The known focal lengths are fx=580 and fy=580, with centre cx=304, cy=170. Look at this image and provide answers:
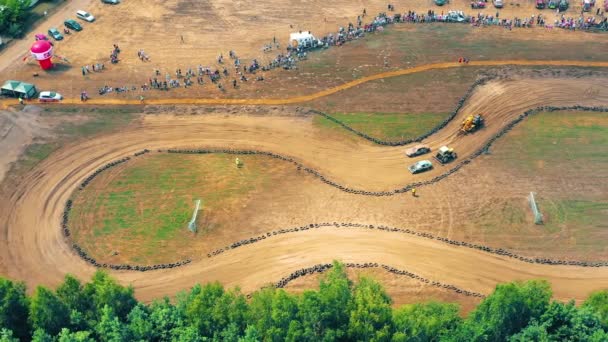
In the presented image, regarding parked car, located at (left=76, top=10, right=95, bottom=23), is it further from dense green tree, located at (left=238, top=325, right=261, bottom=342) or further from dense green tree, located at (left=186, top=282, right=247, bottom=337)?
dense green tree, located at (left=238, top=325, right=261, bottom=342)

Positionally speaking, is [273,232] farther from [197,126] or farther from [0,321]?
[0,321]

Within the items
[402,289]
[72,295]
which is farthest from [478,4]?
[72,295]

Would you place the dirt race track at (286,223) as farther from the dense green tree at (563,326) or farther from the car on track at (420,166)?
the dense green tree at (563,326)

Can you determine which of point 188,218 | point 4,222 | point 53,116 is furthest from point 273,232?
point 53,116

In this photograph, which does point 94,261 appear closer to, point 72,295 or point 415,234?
point 72,295

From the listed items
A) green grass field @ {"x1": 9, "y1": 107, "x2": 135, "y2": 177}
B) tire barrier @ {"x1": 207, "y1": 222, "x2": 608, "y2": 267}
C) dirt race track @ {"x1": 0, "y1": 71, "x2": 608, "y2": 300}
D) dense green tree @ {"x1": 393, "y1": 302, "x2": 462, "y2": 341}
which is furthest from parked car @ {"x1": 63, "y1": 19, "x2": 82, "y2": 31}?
dense green tree @ {"x1": 393, "y1": 302, "x2": 462, "y2": 341}

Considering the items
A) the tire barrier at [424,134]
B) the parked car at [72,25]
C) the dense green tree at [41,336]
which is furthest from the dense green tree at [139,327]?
the parked car at [72,25]

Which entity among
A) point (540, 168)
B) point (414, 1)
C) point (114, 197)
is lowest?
point (114, 197)
